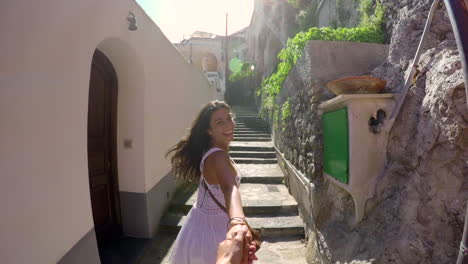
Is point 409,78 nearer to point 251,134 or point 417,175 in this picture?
point 417,175

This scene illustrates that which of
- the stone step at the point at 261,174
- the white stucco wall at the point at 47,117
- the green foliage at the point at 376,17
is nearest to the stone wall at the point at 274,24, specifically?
the green foliage at the point at 376,17

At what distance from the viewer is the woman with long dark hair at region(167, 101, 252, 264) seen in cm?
144

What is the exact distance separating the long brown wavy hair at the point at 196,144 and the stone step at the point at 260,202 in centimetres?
247

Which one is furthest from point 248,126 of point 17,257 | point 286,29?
point 17,257

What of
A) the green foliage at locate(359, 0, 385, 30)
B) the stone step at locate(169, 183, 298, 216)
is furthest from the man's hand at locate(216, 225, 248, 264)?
the green foliage at locate(359, 0, 385, 30)

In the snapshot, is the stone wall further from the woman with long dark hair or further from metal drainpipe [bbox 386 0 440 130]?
the woman with long dark hair

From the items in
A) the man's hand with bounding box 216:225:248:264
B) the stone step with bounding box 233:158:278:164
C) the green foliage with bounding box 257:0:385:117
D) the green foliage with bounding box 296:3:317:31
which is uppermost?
the green foliage with bounding box 296:3:317:31

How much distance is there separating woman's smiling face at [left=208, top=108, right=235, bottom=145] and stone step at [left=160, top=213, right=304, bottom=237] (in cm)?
221

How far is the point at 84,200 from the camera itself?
2.13m

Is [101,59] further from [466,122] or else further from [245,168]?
[245,168]

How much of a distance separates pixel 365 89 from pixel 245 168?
4.04 metres

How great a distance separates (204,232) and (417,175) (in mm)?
1511

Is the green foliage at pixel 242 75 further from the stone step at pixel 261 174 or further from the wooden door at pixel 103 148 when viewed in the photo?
the wooden door at pixel 103 148

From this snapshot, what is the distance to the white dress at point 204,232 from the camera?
1.46m
